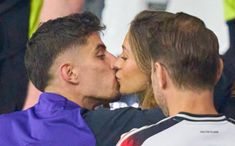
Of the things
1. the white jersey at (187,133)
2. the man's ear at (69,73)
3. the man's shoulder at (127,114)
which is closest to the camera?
the white jersey at (187,133)

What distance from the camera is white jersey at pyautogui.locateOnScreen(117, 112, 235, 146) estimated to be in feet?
6.06

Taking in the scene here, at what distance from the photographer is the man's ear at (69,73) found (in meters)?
2.40

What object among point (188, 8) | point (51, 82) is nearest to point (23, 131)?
point (51, 82)

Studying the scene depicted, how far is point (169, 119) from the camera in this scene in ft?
6.22

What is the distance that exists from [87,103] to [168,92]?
54 centimetres

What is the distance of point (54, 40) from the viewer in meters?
2.43

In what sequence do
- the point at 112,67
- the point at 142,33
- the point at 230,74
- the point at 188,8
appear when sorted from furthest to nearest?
the point at 188,8 → the point at 230,74 → the point at 112,67 → the point at 142,33

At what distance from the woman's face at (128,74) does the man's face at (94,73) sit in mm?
41

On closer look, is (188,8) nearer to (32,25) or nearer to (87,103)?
(32,25)

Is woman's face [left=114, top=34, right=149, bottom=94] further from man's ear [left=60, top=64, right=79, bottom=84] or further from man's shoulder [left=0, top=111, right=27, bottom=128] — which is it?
man's shoulder [left=0, top=111, right=27, bottom=128]

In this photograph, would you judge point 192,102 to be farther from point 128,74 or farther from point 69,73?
point 69,73

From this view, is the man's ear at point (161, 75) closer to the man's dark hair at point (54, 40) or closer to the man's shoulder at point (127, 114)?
the man's shoulder at point (127, 114)

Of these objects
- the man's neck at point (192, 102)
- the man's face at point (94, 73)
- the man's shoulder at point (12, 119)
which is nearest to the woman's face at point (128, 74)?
the man's face at point (94, 73)

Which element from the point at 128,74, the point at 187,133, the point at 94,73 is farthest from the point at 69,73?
the point at 187,133
